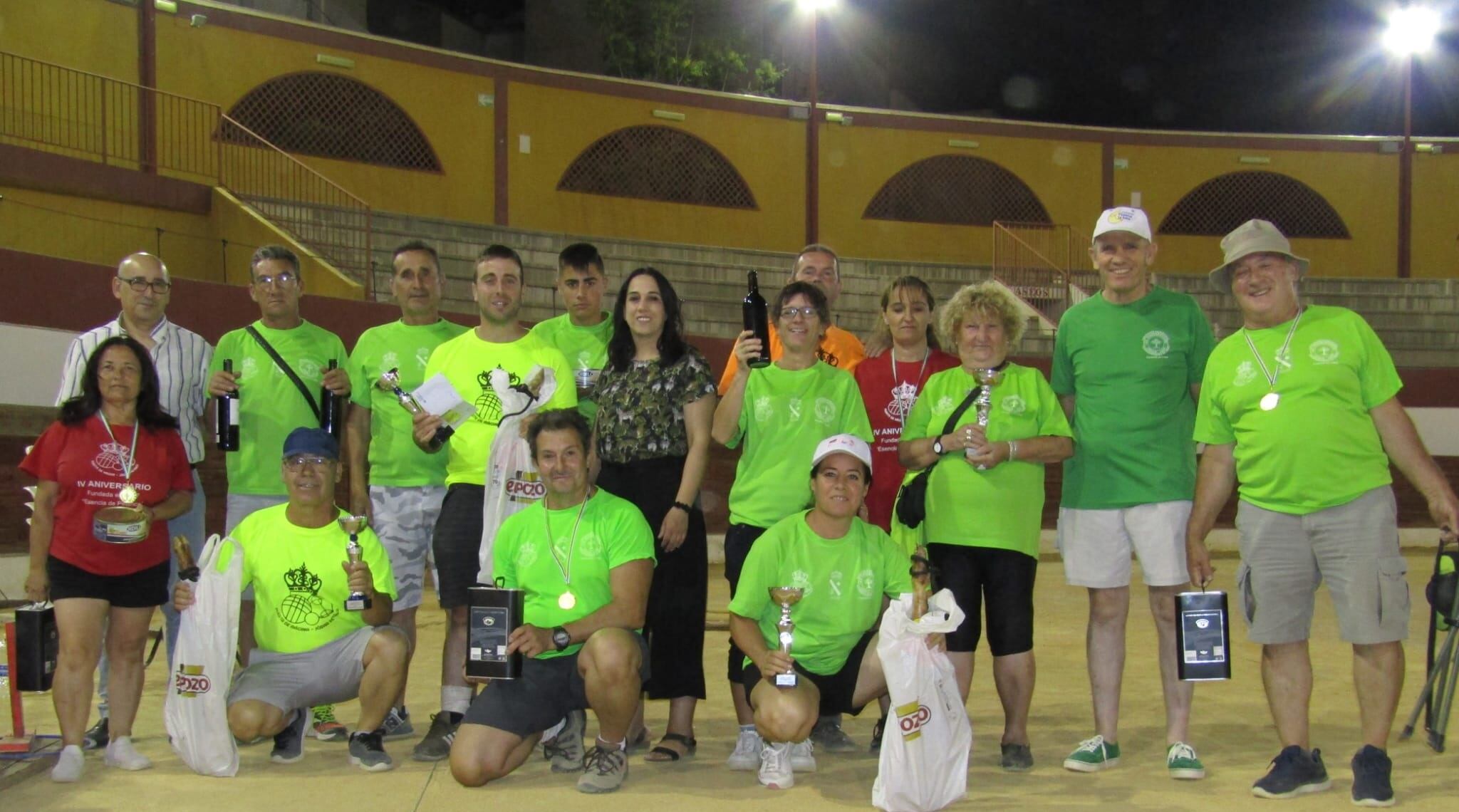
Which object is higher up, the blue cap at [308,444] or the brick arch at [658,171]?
the brick arch at [658,171]

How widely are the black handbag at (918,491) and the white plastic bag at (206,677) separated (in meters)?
2.38

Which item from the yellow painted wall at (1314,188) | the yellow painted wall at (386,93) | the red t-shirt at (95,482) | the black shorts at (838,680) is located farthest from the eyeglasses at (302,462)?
the yellow painted wall at (1314,188)

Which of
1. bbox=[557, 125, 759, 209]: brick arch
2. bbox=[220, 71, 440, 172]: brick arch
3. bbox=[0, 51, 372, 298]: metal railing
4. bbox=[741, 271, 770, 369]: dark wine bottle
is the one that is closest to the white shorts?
bbox=[741, 271, 770, 369]: dark wine bottle

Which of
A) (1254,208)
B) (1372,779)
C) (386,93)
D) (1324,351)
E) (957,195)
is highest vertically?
(386,93)

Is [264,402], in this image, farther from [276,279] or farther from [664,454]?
[664,454]

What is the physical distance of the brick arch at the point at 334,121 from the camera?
53.3 ft

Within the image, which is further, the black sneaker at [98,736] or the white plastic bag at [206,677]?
the black sneaker at [98,736]

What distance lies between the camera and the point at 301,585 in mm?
4773

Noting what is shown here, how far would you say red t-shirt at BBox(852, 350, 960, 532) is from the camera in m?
5.14

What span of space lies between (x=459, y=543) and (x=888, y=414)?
5.67 ft

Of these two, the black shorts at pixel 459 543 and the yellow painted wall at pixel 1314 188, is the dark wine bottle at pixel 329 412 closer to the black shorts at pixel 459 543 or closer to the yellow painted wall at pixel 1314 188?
the black shorts at pixel 459 543

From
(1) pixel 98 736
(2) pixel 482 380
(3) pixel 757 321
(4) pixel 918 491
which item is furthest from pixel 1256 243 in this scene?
(1) pixel 98 736

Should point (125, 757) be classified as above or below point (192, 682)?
below

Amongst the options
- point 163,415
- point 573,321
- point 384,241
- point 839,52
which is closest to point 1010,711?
point 573,321
